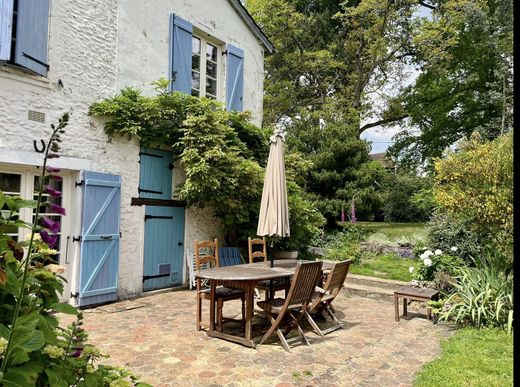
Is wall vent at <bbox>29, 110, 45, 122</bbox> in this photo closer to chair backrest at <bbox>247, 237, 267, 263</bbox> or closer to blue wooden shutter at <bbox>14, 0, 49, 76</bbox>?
blue wooden shutter at <bbox>14, 0, 49, 76</bbox>

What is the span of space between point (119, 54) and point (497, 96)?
1341 cm

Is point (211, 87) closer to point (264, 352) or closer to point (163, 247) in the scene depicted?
point (163, 247)

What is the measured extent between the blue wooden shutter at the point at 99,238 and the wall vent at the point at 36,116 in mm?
1048

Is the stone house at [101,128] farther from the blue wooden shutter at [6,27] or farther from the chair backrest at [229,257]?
the chair backrest at [229,257]

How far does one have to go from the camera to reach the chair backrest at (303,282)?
4.58 m

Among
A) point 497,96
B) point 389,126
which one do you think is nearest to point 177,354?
point 497,96

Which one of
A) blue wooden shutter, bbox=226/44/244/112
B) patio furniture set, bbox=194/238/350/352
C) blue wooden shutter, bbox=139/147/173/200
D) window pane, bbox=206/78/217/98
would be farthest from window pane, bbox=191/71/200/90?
patio furniture set, bbox=194/238/350/352

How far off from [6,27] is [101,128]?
2043 millimetres

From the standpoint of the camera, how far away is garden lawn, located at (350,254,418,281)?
8.62 metres

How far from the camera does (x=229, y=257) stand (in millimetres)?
7984

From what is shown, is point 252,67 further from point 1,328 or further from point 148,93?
point 1,328

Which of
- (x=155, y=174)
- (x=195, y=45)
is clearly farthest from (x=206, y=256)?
(x=195, y=45)

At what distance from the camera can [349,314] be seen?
6.41m

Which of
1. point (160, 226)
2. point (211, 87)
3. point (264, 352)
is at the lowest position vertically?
point (264, 352)
